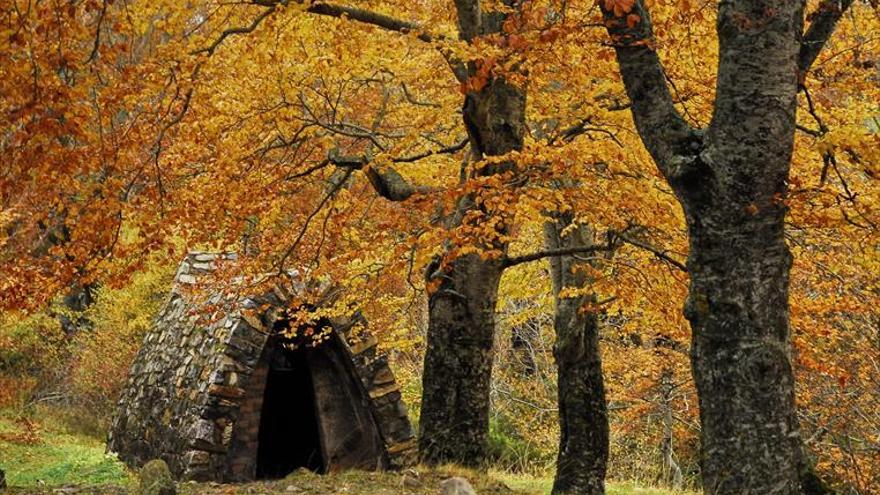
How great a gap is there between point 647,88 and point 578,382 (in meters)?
5.93

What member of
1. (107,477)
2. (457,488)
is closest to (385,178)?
(457,488)

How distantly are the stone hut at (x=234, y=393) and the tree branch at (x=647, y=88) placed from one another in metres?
6.42

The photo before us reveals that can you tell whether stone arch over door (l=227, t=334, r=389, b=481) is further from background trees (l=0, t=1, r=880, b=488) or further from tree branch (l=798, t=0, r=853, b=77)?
tree branch (l=798, t=0, r=853, b=77)

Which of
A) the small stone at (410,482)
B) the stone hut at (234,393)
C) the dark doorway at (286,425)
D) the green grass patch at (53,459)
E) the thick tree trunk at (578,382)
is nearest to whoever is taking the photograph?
the small stone at (410,482)

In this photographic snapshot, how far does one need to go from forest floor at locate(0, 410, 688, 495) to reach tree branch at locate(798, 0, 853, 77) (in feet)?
15.7

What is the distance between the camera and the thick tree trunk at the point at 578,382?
11.2 m

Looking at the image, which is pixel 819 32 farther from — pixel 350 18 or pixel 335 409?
pixel 335 409

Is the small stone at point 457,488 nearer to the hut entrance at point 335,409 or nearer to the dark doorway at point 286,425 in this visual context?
the hut entrance at point 335,409

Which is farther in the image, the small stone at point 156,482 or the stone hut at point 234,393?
the stone hut at point 234,393

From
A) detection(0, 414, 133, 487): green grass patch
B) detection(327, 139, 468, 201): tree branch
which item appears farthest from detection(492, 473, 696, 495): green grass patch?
detection(0, 414, 133, 487): green grass patch

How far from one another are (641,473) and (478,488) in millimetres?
9163

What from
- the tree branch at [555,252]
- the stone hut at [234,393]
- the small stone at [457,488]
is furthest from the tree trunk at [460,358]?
the small stone at [457,488]

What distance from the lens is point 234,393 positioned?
12.0 meters

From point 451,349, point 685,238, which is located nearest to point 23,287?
point 451,349
